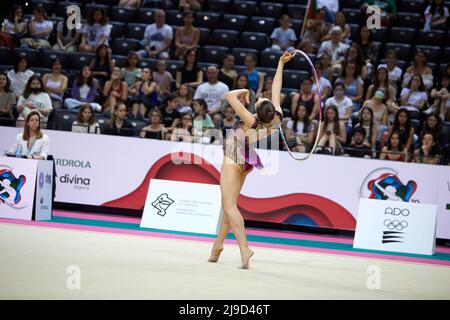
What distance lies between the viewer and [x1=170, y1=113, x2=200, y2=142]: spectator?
39.9 ft

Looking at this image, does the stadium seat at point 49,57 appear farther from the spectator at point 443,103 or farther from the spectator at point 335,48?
Answer: the spectator at point 443,103

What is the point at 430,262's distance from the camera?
31.8 feet

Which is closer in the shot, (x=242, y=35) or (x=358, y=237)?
(x=358, y=237)

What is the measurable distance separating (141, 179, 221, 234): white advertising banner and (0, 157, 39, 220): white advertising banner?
1693 mm

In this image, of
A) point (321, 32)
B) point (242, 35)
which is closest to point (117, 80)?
point (242, 35)

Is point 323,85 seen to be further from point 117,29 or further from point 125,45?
point 117,29

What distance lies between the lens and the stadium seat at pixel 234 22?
633 inches

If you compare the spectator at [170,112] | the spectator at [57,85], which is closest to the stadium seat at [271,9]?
the spectator at [170,112]

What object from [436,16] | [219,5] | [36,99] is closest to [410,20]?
[436,16]

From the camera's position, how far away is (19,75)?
1466cm

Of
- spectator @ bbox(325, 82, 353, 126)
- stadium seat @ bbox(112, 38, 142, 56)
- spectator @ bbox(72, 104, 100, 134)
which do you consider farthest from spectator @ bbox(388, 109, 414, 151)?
stadium seat @ bbox(112, 38, 142, 56)

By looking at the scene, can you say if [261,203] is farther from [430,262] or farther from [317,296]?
[317,296]
